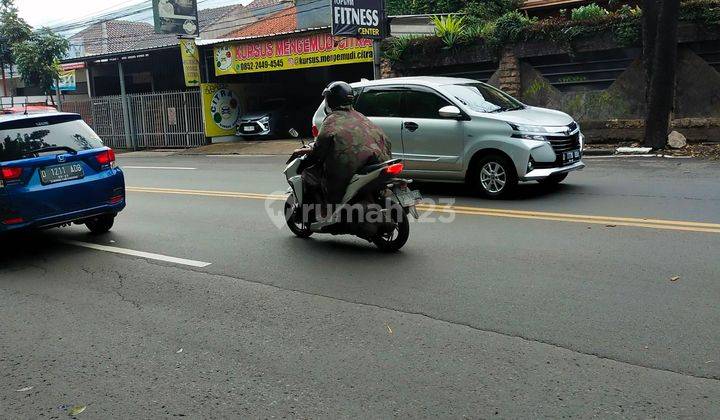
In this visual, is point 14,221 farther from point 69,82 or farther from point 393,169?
point 69,82

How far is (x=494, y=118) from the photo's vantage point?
9078 mm

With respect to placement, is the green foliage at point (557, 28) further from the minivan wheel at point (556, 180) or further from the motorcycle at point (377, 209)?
the motorcycle at point (377, 209)

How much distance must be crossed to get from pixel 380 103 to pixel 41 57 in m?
24.3

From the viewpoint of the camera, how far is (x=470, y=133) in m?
9.23

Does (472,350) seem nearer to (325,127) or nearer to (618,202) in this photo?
(325,127)

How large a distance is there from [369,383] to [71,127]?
5.49 metres

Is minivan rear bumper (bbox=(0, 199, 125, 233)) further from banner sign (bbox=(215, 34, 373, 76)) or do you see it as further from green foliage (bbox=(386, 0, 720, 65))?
banner sign (bbox=(215, 34, 373, 76))

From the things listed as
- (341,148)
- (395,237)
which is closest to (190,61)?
(341,148)

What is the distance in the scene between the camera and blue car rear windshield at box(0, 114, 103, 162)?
6.90 m

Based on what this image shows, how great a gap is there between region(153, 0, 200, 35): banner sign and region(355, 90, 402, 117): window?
708 inches

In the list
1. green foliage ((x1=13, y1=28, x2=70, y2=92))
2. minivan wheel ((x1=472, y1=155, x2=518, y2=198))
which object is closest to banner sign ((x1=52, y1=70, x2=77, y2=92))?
green foliage ((x1=13, y1=28, x2=70, y2=92))

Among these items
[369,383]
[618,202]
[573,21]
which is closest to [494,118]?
[618,202]

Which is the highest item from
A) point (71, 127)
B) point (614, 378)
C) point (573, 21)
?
point (573, 21)

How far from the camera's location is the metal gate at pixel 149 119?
26.6 metres
